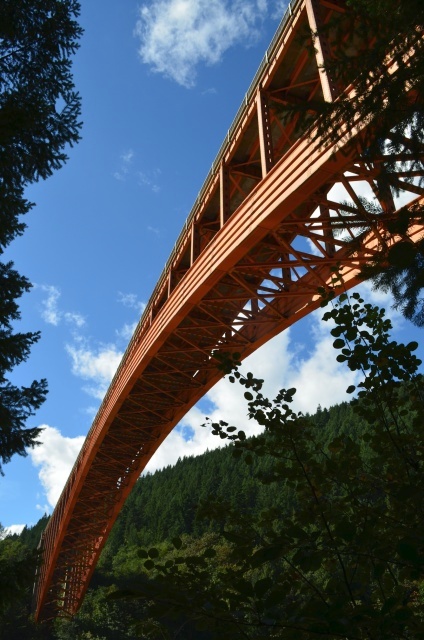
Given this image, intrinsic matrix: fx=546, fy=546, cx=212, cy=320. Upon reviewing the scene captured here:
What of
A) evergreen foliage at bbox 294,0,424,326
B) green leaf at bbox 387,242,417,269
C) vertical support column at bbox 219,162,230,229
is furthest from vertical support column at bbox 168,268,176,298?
green leaf at bbox 387,242,417,269

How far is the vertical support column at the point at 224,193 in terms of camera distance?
10.3 meters

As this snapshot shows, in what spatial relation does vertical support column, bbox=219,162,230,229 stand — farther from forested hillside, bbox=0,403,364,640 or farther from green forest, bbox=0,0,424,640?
forested hillside, bbox=0,403,364,640

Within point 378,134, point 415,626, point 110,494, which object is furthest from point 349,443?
point 110,494

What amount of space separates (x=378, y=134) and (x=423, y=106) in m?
0.27

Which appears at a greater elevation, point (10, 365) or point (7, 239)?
point (7, 239)

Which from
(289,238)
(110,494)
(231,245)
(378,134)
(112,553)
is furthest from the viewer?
(112,553)

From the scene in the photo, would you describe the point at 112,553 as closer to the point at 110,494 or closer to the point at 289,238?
the point at 110,494

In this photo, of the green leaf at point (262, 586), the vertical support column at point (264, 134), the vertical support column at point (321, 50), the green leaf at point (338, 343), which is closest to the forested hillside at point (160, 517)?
the vertical support column at point (264, 134)

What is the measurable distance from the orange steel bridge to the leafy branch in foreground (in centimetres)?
92

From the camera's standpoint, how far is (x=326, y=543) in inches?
92.1

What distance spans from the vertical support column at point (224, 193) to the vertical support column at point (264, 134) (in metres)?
1.63

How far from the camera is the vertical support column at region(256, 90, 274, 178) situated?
8594 mm

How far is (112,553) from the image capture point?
261ft

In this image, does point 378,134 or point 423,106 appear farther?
point 378,134
